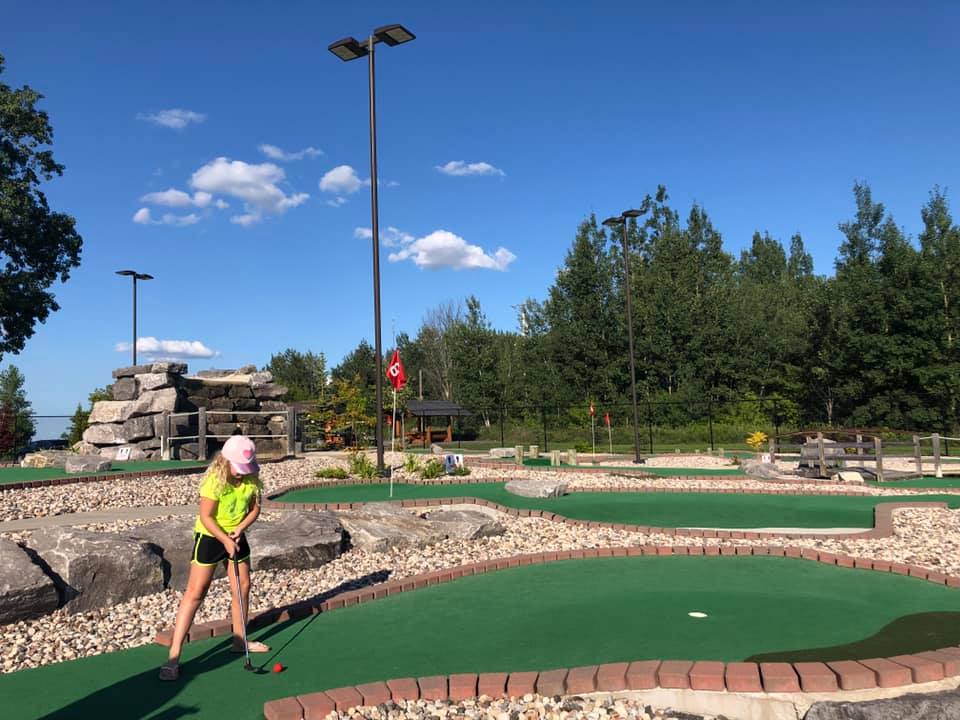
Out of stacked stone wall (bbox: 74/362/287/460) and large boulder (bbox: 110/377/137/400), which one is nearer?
stacked stone wall (bbox: 74/362/287/460)

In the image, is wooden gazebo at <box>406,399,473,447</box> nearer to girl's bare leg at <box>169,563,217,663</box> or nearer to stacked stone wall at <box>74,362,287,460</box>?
stacked stone wall at <box>74,362,287,460</box>

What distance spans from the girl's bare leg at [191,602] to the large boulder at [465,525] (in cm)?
330

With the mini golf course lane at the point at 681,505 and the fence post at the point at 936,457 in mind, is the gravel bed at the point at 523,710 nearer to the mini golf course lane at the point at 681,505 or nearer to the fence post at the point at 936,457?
the mini golf course lane at the point at 681,505

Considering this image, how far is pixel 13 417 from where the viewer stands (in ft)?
62.8

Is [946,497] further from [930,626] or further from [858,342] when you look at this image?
[858,342]

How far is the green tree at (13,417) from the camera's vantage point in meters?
17.9

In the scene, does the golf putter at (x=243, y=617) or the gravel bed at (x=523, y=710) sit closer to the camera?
the gravel bed at (x=523, y=710)

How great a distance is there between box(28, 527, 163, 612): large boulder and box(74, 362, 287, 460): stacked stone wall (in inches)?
462

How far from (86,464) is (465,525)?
30.7 feet

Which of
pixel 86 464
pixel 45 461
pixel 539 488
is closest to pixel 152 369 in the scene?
pixel 45 461

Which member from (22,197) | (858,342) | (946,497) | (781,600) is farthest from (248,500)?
(858,342)

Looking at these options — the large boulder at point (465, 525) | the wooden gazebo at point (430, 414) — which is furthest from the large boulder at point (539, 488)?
the wooden gazebo at point (430, 414)

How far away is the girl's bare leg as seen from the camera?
135 inches

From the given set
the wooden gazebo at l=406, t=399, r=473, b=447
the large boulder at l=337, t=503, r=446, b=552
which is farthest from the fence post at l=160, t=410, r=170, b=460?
the wooden gazebo at l=406, t=399, r=473, b=447
